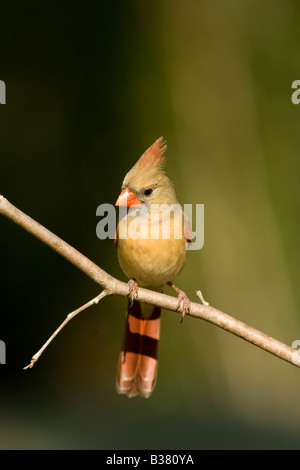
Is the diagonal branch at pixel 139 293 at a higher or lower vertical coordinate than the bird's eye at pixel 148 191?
lower

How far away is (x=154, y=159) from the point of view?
230 centimetres

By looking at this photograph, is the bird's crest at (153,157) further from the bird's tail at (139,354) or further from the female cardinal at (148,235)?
the bird's tail at (139,354)

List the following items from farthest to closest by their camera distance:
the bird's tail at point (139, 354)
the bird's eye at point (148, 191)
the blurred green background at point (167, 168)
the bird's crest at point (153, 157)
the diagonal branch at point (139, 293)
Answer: the blurred green background at point (167, 168), the bird's tail at point (139, 354), the bird's eye at point (148, 191), the bird's crest at point (153, 157), the diagonal branch at point (139, 293)

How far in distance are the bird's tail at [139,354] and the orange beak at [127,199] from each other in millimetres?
462

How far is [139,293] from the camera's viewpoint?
1.95 meters

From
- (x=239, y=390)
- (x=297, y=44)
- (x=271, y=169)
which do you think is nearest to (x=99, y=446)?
(x=239, y=390)

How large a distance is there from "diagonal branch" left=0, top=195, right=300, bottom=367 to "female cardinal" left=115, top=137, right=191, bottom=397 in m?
0.32

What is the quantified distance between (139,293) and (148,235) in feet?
1.48

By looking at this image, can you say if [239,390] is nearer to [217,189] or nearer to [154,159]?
[217,189]

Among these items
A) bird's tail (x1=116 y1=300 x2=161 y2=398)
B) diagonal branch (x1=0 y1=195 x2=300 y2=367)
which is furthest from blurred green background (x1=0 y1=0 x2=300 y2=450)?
diagonal branch (x1=0 y1=195 x2=300 y2=367)

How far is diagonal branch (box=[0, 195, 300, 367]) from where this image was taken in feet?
5.77

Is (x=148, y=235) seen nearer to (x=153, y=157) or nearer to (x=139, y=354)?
(x=153, y=157)

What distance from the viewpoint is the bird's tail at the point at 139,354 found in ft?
8.33

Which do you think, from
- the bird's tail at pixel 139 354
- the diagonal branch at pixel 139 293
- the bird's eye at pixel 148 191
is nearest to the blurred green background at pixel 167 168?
the bird's tail at pixel 139 354
